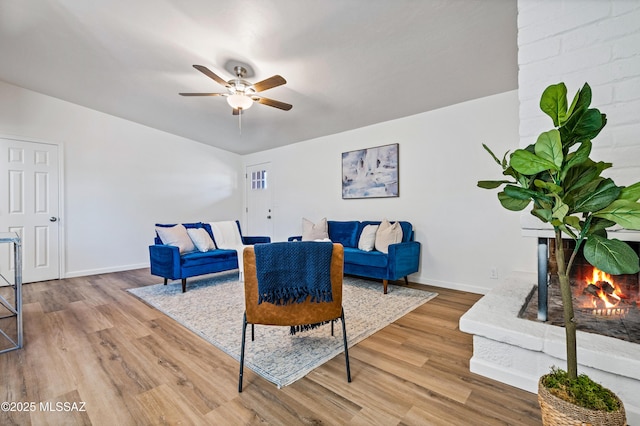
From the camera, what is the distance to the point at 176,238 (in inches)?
142

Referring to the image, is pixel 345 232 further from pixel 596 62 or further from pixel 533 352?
pixel 596 62

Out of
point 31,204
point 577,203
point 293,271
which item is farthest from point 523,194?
point 31,204

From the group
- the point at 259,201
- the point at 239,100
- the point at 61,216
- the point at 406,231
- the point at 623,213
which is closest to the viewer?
the point at 623,213

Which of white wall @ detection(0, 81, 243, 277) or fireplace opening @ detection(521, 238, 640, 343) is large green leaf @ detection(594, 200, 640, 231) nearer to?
fireplace opening @ detection(521, 238, 640, 343)

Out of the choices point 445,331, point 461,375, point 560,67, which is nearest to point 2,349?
point 461,375

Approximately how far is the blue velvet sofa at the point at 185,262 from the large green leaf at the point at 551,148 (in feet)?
11.6

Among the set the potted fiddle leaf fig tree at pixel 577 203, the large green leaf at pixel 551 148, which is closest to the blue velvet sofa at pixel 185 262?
the potted fiddle leaf fig tree at pixel 577 203

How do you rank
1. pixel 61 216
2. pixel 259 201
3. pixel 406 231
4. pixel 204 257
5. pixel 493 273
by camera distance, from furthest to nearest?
pixel 259 201 → pixel 61 216 → pixel 406 231 → pixel 204 257 → pixel 493 273

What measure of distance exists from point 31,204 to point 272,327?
424 cm

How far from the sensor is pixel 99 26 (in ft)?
8.42

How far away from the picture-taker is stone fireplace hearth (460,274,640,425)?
131cm

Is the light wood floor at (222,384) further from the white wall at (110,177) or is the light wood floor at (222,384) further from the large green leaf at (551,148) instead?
the white wall at (110,177)

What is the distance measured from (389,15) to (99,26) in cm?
266

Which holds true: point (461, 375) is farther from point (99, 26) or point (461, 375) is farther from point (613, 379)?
point (99, 26)
